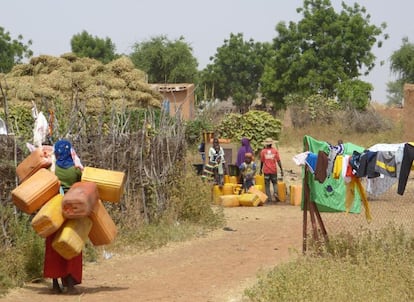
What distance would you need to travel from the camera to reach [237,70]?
185ft

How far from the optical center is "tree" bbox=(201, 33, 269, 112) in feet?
183

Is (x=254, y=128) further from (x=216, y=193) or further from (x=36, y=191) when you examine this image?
(x=36, y=191)

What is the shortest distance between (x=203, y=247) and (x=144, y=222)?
1154mm

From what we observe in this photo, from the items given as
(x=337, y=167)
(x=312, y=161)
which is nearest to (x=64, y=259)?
(x=312, y=161)

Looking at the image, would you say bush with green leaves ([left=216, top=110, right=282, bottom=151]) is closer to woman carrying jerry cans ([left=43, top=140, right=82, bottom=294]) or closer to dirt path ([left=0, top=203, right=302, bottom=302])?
dirt path ([left=0, top=203, right=302, bottom=302])

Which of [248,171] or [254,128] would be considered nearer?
[248,171]

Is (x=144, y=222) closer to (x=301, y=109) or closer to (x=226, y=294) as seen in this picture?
(x=226, y=294)

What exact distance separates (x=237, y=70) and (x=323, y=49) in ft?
47.4

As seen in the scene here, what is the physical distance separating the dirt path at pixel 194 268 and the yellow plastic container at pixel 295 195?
7.29 feet

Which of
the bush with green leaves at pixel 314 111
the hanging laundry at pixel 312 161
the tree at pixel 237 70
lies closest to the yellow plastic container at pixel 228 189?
the hanging laundry at pixel 312 161

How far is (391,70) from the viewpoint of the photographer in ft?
195

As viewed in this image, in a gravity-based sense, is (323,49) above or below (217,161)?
above

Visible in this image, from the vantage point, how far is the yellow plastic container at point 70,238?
8.37 meters

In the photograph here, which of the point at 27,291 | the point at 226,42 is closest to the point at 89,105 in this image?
the point at 27,291
